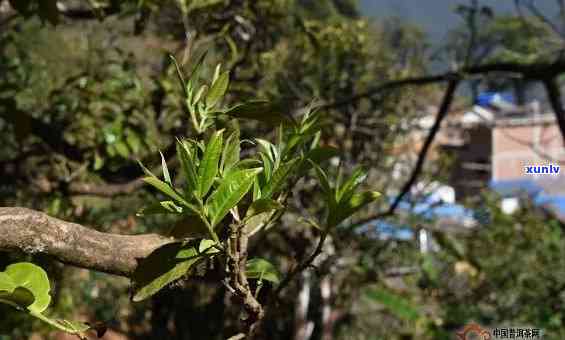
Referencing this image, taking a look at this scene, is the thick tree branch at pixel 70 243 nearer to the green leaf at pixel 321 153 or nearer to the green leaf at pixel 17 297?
the green leaf at pixel 17 297

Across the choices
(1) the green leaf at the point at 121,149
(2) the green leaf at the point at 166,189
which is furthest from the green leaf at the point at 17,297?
(1) the green leaf at the point at 121,149

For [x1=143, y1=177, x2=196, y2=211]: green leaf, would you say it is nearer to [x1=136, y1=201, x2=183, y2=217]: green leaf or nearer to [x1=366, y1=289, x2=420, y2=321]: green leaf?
[x1=136, y1=201, x2=183, y2=217]: green leaf

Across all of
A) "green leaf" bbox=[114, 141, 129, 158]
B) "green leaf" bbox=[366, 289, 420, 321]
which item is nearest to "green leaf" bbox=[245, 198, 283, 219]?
"green leaf" bbox=[114, 141, 129, 158]

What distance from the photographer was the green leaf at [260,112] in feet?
2.11

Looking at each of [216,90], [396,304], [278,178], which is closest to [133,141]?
[216,90]

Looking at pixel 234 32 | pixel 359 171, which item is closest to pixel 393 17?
pixel 234 32

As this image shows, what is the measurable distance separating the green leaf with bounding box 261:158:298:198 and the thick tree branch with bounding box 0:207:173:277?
0.12 m

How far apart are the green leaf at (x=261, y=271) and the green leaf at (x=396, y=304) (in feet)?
17.0

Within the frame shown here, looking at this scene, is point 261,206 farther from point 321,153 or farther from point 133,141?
point 133,141

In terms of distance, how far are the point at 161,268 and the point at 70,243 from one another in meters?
0.08

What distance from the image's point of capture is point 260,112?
0.67 m

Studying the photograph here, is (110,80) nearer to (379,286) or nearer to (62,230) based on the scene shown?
(62,230)

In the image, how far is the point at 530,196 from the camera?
5.91 meters

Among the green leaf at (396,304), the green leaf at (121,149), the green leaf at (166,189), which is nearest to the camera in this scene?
the green leaf at (166,189)
